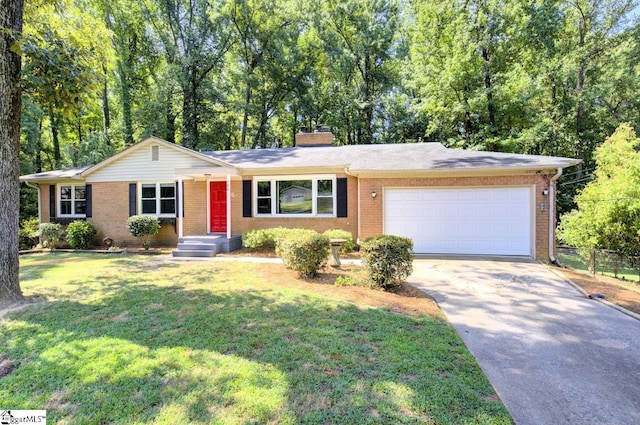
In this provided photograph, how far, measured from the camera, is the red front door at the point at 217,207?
1208cm

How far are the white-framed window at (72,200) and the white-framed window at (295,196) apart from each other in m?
7.89

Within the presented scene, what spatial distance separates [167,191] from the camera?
40.6 feet

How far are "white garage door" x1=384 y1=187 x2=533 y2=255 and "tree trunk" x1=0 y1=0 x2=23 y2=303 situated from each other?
895cm

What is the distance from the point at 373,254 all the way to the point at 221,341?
3.21 metres

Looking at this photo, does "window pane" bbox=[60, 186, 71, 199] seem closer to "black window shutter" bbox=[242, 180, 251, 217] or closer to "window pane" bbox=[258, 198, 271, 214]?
"black window shutter" bbox=[242, 180, 251, 217]

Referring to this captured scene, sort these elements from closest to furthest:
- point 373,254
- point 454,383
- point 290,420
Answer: point 290,420, point 454,383, point 373,254

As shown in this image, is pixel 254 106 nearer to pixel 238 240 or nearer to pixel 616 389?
pixel 238 240

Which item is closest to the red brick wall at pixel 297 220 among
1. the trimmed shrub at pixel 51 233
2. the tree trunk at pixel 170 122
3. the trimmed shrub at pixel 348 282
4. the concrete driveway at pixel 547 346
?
the concrete driveway at pixel 547 346

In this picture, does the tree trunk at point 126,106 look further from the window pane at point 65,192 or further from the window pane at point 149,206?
the window pane at point 149,206

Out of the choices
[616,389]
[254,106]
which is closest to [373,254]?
[616,389]

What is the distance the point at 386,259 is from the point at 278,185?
21.9 feet

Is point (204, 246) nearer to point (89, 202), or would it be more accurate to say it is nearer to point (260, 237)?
point (260, 237)

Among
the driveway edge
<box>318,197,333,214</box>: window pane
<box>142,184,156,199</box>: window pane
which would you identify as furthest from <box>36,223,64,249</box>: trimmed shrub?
the driveway edge

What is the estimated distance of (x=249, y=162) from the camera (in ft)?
39.8
